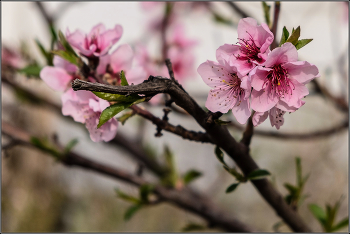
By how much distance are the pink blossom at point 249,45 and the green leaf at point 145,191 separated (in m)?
0.50

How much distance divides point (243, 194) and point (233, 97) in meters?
2.78

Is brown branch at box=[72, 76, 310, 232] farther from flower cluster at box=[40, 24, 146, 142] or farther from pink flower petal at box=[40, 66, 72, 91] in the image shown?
pink flower petal at box=[40, 66, 72, 91]

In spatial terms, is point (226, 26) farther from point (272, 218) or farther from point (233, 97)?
point (272, 218)

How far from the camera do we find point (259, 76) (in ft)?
1.26

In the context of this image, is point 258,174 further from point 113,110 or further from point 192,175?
point 192,175

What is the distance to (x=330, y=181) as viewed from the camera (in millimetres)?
2170

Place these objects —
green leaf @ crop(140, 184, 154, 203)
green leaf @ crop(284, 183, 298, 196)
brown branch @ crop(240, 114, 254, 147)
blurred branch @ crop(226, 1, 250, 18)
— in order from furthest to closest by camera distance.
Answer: blurred branch @ crop(226, 1, 250, 18), green leaf @ crop(140, 184, 154, 203), green leaf @ crop(284, 183, 298, 196), brown branch @ crop(240, 114, 254, 147)

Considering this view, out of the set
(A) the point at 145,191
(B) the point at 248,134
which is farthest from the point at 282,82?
(A) the point at 145,191

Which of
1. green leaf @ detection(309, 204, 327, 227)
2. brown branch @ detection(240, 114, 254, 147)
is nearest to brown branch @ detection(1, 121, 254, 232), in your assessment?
green leaf @ detection(309, 204, 327, 227)

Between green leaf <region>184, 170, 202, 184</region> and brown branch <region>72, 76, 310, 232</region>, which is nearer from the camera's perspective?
brown branch <region>72, 76, 310, 232</region>

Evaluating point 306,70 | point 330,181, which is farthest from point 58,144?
point 330,181

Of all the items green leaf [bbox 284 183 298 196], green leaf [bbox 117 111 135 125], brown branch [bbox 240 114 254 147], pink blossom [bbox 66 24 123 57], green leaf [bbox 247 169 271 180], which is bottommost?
green leaf [bbox 284 183 298 196]

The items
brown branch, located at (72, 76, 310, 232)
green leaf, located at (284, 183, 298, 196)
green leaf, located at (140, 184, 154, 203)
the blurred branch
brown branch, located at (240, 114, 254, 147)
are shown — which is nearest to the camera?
brown branch, located at (72, 76, 310, 232)

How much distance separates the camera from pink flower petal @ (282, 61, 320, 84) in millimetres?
375
